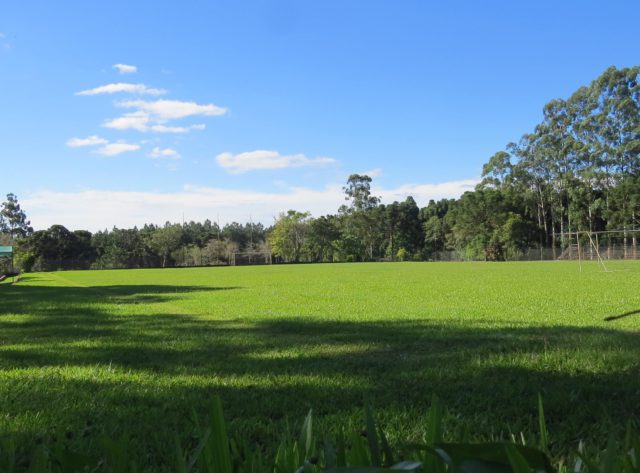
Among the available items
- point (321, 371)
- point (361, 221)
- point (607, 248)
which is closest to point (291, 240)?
point (361, 221)

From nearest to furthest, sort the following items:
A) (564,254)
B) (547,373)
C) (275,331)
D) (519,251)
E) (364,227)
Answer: (547,373)
(275,331)
(564,254)
(519,251)
(364,227)

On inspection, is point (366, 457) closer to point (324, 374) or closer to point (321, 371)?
point (324, 374)

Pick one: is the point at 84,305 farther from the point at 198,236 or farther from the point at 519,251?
the point at 198,236

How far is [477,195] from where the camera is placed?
69.9m

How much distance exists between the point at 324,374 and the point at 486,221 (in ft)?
225

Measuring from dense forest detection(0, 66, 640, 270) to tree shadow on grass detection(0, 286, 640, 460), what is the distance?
131 feet

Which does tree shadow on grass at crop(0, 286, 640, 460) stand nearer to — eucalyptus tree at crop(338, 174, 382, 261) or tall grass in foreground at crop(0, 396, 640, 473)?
tall grass in foreground at crop(0, 396, 640, 473)

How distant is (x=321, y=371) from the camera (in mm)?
4602

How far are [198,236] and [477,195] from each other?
5123 centimetres

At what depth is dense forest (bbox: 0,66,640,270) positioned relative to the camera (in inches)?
2312

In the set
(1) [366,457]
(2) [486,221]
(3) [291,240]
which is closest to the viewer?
(1) [366,457]

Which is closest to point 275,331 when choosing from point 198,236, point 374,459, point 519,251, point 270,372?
point 270,372

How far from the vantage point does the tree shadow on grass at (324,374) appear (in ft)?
10.8

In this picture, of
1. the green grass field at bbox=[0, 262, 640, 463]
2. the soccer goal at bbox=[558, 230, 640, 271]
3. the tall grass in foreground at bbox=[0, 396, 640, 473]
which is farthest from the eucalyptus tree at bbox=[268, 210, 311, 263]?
the tall grass in foreground at bbox=[0, 396, 640, 473]
